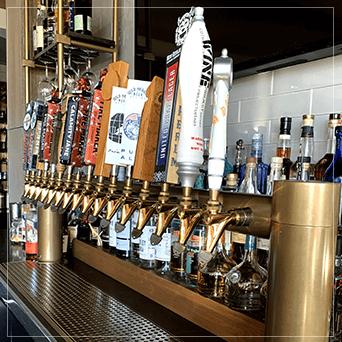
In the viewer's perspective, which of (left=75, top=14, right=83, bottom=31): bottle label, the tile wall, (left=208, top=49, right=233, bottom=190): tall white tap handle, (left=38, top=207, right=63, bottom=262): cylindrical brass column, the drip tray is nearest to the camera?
(left=208, top=49, right=233, bottom=190): tall white tap handle

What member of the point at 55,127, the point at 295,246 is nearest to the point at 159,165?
the point at 295,246

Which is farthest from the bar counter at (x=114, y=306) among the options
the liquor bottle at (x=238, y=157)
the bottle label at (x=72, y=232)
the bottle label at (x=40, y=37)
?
the bottle label at (x=40, y=37)

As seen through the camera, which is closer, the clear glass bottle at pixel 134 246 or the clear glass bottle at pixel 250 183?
the clear glass bottle at pixel 250 183

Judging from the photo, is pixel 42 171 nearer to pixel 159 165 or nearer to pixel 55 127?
pixel 55 127

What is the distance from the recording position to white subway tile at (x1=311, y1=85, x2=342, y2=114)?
107cm

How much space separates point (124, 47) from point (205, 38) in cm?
156

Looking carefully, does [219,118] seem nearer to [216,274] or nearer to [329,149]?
[216,274]

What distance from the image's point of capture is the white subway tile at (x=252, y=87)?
129 centimetres

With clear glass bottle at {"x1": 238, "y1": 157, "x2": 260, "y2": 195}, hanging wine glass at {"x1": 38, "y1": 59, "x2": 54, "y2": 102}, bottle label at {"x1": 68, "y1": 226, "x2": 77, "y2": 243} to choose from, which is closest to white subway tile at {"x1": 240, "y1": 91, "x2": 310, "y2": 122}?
clear glass bottle at {"x1": 238, "y1": 157, "x2": 260, "y2": 195}

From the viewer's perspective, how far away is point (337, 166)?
37.5 inches

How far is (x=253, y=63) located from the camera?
1.21 meters

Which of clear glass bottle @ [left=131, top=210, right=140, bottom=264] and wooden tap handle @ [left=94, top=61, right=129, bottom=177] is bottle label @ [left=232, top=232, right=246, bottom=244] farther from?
clear glass bottle @ [left=131, top=210, right=140, bottom=264]

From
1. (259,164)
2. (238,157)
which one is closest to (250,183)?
(259,164)

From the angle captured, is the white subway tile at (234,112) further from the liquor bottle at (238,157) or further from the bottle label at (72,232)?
the bottle label at (72,232)
